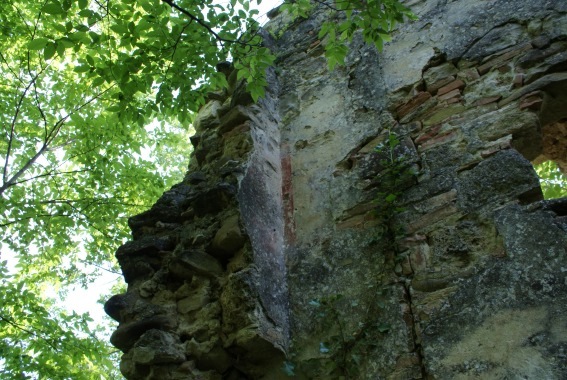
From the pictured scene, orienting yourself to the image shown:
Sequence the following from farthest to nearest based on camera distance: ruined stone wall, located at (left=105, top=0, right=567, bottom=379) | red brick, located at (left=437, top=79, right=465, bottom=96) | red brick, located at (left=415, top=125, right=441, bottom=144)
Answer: red brick, located at (left=437, top=79, right=465, bottom=96), red brick, located at (left=415, top=125, right=441, bottom=144), ruined stone wall, located at (left=105, top=0, right=567, bottom=379)

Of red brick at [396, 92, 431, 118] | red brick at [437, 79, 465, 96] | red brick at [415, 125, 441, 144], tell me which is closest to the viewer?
red brick at [415, 125, 441, 144]

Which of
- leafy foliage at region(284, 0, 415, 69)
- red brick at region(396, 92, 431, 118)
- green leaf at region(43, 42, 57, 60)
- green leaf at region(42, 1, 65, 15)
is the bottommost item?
red brick at region(396, 92, 431, 118)

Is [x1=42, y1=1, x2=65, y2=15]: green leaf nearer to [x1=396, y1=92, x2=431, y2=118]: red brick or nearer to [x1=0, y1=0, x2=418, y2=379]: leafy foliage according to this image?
[x1=0, y1=0, x2=418, y2=379]: leafy foliage

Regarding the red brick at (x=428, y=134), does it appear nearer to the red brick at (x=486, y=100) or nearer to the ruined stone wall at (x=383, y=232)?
the ruined stone wall at (x=383, y=232)

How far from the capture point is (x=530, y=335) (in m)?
1.83

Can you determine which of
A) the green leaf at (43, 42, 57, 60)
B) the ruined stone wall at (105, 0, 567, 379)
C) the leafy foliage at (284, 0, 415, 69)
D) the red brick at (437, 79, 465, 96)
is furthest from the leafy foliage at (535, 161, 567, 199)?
the green leaf at (43, 42, 57, 60)

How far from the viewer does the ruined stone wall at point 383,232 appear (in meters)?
2.03

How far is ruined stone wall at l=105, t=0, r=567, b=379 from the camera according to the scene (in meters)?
2.03

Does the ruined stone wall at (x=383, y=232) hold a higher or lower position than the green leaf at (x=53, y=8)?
lower

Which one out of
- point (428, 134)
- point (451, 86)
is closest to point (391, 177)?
point (428, 134)

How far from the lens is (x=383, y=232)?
257cm

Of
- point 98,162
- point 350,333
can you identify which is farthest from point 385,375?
point 98,162

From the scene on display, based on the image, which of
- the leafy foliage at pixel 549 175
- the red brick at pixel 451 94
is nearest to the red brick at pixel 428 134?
the red brick at pixel 451 94

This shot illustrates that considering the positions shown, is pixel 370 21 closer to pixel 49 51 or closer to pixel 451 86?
pixel 451 86
